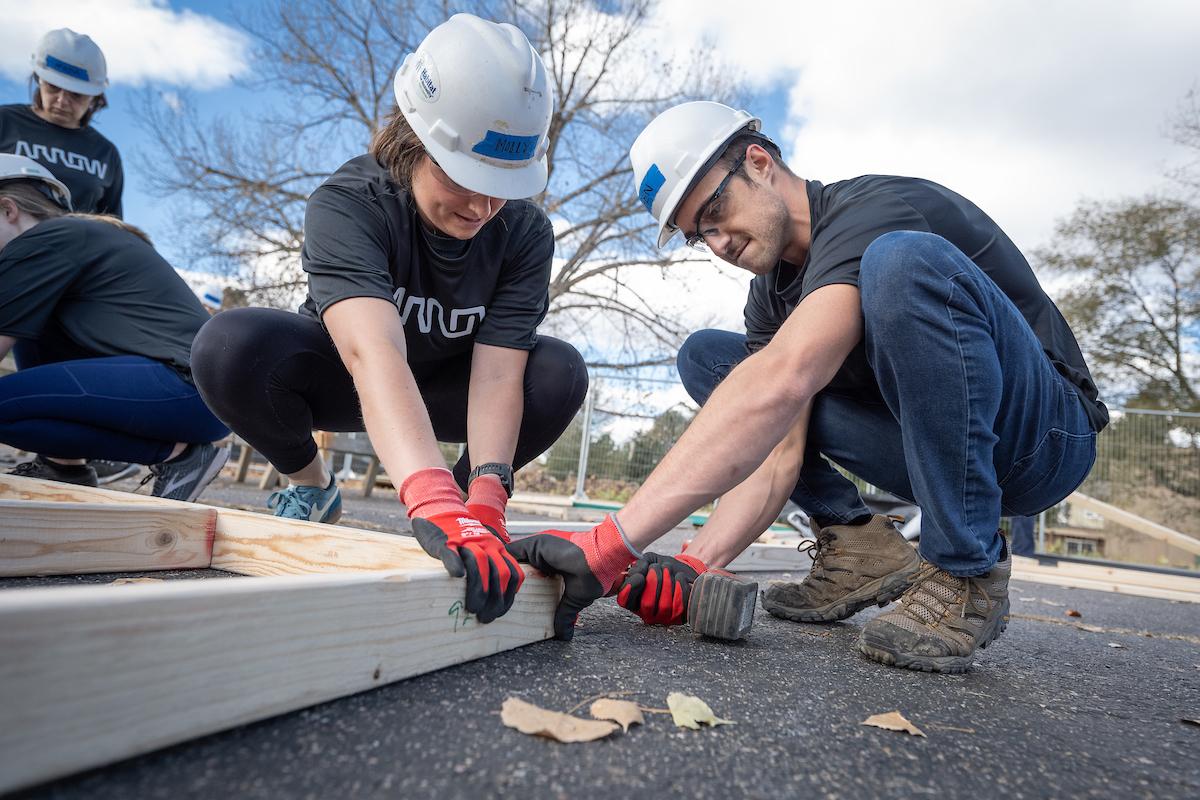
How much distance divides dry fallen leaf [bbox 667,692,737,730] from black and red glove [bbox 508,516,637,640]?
1.12 feet

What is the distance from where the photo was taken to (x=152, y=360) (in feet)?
9.36

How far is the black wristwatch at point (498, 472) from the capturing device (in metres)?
2.11

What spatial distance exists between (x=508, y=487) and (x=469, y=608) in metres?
0.86

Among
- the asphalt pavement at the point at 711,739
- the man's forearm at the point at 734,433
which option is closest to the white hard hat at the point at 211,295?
the asphalt pavement at the point at 711,739

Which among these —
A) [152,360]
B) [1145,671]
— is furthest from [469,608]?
[152,360]

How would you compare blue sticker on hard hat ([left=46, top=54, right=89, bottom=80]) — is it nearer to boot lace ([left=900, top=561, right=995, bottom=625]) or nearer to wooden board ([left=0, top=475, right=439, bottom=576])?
wooden board ([left=0, top=475, right=439, bottom=576])

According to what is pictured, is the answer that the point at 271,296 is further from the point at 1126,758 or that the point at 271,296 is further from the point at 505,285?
the point at 1126,758

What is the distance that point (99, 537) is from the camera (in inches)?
70.2

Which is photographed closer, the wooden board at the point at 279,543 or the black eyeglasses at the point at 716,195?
the wooden board at the point at 279,543

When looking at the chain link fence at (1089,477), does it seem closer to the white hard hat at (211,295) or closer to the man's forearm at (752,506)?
the white hard hat at (211,295)

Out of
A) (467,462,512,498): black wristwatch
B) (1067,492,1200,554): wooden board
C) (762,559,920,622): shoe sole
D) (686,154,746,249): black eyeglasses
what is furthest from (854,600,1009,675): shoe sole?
(1067,492,1200,554): wooden board

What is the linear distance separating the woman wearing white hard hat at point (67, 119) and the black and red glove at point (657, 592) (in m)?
4.11

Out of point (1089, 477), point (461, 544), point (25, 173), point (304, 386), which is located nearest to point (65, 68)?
point (25, 173)

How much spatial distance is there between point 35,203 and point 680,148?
106 inches
